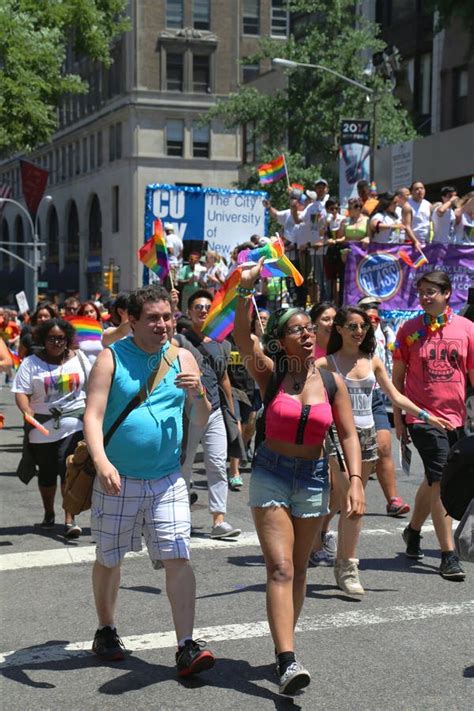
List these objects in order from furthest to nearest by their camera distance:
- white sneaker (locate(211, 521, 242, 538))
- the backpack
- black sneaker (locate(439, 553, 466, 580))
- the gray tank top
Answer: white sneaker (locate(211, 521, 242, 538)), the gray tank top, black sneaker (locate(439, 553, 466, 580)), the backpack

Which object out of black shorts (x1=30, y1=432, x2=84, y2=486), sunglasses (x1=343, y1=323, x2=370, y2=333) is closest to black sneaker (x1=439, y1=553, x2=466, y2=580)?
sunglasses (x1=343, y1=323, x2=370, y2=333)

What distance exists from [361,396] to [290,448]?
88.1 inches

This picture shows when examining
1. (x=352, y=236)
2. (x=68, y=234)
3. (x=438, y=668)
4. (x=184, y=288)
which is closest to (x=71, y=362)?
(x=438, y=668)

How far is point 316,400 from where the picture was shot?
523cm

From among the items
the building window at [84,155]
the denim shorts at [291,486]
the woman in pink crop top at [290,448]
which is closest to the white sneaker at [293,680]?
the woman in pink crop top at [290,448]

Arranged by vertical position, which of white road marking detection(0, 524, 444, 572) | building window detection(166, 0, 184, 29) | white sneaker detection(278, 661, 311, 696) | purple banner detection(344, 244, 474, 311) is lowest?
white road marking detection(0, 524, 444, 572)

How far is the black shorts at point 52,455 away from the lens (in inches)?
348

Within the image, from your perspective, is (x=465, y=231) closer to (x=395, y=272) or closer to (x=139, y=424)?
(x=395, y=272)

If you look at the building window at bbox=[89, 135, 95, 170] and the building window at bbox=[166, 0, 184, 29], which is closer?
the building window at bbox=[166, 0, 184, 29]

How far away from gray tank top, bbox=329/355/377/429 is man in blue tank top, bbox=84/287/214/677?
7.00ft

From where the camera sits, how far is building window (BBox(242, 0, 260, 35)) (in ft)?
224

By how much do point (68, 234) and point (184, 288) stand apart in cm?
6024

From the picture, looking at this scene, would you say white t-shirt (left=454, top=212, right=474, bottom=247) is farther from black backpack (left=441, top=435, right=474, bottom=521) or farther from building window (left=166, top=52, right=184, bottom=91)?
building window (left=166, top=52, right=184, bottom=91)

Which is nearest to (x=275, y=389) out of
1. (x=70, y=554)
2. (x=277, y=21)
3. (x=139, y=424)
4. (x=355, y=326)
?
(x=139, y=424)
